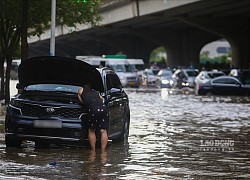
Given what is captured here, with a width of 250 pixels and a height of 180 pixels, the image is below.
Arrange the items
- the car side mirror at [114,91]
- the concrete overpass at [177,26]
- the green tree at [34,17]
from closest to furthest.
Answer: the car side mirror at [114,91] → the green tree at [34,17] → the concrete overpass at [177,26]

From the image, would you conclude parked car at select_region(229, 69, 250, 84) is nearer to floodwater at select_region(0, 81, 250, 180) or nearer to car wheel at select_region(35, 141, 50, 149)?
floodwater at select_region(0, 81, 250, 180)

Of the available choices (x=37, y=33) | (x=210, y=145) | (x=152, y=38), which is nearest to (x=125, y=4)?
(x=152, y=38)

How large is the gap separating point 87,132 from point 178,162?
2058mm

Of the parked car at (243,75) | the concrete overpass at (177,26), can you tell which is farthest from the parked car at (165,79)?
the parked car at (243,75)

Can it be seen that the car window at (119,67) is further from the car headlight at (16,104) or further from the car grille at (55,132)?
the car grille at (55,132)

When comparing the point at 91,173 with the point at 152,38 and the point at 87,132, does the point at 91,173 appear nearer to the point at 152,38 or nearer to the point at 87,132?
the point at 87,132

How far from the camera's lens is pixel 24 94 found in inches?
599

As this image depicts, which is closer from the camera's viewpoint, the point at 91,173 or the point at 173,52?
the point at 91,173

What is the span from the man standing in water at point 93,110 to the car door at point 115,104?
0.68 meters

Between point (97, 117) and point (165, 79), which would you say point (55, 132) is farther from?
point (165, 79)

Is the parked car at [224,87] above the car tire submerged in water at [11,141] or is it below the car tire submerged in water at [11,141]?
above

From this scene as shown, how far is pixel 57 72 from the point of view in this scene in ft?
51.4

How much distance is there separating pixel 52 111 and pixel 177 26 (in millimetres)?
69528

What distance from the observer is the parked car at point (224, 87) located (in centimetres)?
4550
